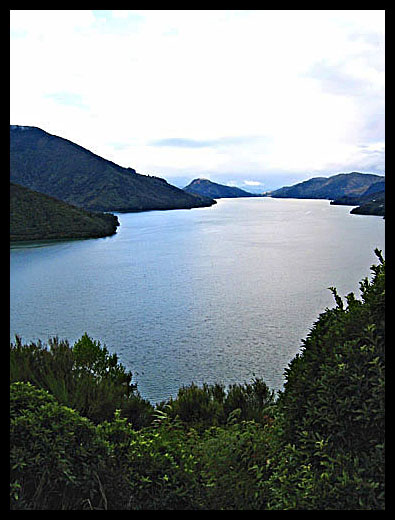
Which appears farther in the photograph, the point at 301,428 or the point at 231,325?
the point at 231,325

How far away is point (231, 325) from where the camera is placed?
Result: 1761cm

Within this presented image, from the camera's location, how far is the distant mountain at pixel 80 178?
122 m

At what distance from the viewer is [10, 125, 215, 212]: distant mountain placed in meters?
122

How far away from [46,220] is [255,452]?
52355 millimetres

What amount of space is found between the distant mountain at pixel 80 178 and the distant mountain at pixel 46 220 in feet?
159

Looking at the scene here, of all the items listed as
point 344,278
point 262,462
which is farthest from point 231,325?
point 262,462

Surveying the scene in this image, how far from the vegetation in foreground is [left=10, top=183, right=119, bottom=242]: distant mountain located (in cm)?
4521

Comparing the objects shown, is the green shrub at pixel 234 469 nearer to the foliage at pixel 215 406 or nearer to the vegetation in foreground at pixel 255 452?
the vegetation in foreground at pixel 255 452

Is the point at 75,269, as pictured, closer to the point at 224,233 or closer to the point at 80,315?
the point at 80,315

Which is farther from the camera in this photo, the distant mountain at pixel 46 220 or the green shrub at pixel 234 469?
the distant mountain at pixel 46 220

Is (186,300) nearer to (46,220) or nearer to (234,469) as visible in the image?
(234,469)

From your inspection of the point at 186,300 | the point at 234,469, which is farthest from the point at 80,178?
the point at 234,469

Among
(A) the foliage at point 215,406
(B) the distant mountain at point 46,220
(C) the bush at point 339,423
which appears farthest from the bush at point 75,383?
(B) the distant mountain at point 46,220
